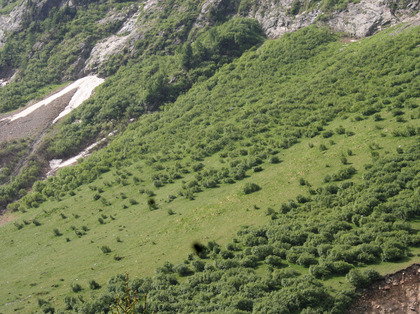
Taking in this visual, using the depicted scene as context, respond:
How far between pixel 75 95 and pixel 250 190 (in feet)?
236

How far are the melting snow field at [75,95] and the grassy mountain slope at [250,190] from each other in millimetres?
28035

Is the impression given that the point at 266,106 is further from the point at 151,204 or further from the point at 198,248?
the point at 198,248

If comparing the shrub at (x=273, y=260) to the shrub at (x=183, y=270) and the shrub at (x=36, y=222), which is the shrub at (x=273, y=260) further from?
the shrub at (x=36, y=222)

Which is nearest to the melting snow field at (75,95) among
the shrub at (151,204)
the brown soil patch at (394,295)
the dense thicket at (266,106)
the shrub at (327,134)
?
the dense thicket at (266,106)

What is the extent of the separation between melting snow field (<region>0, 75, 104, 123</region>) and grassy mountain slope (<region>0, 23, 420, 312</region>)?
1104 inches

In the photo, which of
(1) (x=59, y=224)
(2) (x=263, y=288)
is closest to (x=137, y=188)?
(1) (x=59, y=224)

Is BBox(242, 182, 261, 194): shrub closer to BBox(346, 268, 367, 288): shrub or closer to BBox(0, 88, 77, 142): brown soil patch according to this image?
BBox(346, 268, 367, 288): shrub

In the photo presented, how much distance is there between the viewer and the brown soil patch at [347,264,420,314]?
73.3ft

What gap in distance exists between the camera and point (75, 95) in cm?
9950

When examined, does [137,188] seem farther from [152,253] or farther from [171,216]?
[152,253]

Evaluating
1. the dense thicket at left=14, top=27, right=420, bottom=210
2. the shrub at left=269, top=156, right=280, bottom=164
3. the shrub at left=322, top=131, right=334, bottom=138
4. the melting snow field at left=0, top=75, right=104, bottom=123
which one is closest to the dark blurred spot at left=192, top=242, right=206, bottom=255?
the dense thicket at left=14, top=27, right=420, bottom=210

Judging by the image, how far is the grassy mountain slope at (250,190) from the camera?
28.2m

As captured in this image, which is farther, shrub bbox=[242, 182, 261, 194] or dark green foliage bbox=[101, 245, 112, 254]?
shrub bbox=[242, 182, 261, 194]

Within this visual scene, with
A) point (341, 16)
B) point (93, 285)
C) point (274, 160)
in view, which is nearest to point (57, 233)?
point (93, 285)
